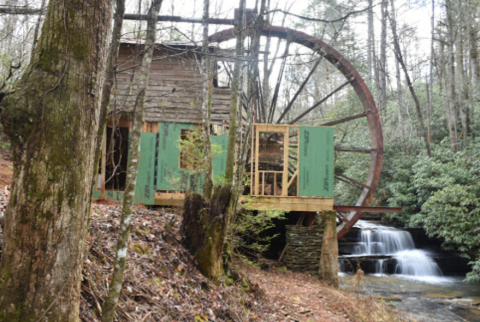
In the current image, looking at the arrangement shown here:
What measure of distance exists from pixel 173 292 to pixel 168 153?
5.95 metres

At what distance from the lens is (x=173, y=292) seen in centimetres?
460

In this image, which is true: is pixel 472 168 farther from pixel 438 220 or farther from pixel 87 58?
pixel 87 58

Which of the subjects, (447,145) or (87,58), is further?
(447,145)

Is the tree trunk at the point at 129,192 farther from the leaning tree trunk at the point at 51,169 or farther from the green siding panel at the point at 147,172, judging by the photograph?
the green siding panel at the point at 147,172

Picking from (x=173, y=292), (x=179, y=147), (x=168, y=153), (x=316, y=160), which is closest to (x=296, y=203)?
(x=316, y=160)

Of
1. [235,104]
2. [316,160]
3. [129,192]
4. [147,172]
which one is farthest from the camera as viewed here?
[316,160]

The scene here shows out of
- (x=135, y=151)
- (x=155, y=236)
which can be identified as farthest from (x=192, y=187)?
(x=135, y=151)

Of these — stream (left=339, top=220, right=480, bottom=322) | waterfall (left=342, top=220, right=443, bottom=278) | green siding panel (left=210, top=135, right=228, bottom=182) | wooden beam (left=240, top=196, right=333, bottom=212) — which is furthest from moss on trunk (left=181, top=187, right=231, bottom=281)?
waterfall (left=342, top=220, right=443, bottom=278)

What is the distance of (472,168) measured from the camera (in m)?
13.2

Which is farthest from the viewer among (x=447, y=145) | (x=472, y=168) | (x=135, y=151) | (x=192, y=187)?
(x=447, y=145)

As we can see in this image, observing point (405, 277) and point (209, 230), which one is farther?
point (405, 277)

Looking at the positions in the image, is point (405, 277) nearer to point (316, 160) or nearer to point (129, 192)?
point (316, 160)

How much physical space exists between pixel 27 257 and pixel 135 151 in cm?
132

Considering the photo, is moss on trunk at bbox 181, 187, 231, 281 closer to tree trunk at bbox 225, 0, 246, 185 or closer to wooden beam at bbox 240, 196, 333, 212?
tree trunk at bbox 225, 0, 246, 185
